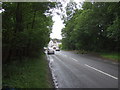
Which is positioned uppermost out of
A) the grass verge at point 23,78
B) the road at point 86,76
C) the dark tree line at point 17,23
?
the dark tree line at point 17,23

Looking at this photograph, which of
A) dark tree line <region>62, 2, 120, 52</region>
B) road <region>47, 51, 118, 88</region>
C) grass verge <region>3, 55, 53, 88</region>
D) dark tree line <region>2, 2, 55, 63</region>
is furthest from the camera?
dark tree line <region>62, 2, 120, 52</region>

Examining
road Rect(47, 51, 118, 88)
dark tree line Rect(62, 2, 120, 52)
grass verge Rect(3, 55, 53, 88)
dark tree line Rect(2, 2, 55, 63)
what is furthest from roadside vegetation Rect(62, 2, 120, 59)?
grass verge Rect(3, 55, 53, 88)

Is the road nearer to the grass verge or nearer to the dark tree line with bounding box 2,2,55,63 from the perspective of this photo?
the grass verge

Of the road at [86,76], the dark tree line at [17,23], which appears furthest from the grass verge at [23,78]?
the dark tree line at [17,23]

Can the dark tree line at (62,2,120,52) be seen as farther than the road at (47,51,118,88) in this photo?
Yes

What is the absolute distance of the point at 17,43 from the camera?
Answer: 33.1 feet

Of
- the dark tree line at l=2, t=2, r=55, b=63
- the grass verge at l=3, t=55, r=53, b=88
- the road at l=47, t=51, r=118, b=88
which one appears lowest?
the road at l=47, t=51, r=118, b=88

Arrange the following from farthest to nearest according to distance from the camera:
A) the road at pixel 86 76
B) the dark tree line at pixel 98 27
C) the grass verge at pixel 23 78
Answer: the dark tree line at pixel 98 27, the road at pixel 86 76, the grass verge at pixel 23 78

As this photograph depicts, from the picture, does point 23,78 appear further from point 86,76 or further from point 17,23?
point 17,23

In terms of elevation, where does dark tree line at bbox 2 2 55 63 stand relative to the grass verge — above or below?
above

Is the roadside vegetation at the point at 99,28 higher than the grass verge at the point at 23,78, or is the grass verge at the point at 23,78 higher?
the roadside vegetation at the point at 99,28

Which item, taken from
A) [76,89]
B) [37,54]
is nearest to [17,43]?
[76,89]

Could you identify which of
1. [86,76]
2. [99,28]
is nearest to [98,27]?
[99,28]

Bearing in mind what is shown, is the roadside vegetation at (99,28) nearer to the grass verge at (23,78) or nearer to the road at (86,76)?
the road at (86,76)
